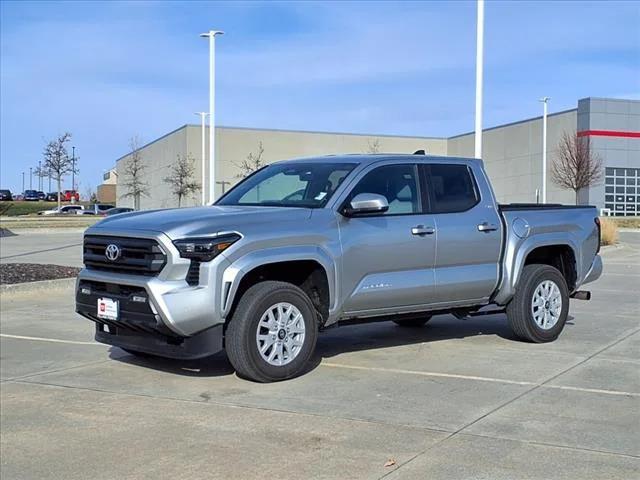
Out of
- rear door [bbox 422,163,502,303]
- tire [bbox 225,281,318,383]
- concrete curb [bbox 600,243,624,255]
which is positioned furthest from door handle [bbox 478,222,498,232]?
concrete curb [bbox 600,243,624,255]

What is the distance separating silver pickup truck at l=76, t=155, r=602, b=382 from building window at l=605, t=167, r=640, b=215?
148 feet

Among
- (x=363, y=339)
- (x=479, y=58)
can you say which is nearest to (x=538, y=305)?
(x=363, y=339)

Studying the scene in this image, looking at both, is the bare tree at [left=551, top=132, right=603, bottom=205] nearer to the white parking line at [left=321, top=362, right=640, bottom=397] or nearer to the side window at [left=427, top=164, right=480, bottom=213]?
the side window at [left=427, top=164, right=480, bottom=213]

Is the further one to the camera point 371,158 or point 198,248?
point 371,158

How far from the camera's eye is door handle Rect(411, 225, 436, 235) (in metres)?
7.68

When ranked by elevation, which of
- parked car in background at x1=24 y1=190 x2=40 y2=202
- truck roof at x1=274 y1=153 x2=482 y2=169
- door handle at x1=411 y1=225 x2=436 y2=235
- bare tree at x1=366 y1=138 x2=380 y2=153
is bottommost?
door handle at x1=411 y1=225 x2=436 y2=235

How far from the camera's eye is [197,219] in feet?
22.0

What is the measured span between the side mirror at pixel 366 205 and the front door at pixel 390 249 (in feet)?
0.29

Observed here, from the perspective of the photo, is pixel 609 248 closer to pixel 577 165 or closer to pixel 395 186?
pixel 395 186

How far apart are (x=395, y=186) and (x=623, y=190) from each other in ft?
159

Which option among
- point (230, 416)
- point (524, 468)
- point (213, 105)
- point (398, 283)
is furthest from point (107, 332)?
point (213, 105)

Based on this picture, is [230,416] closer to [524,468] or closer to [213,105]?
[524,468]

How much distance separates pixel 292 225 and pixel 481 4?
14491 mm

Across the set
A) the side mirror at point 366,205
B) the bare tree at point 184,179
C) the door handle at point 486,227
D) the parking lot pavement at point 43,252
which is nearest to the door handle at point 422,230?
the side mirror at point 366,205
